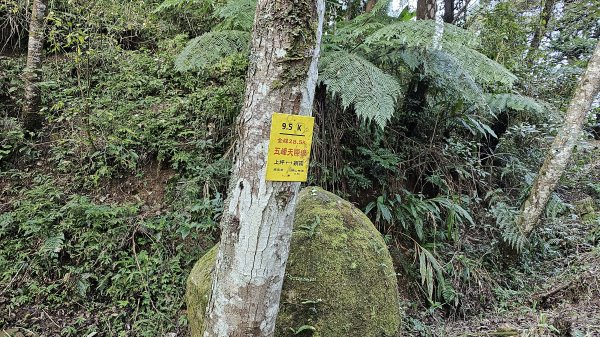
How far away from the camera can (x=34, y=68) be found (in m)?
3.95

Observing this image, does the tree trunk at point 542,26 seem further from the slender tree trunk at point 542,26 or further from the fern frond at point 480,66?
the fern frond at point 480,66

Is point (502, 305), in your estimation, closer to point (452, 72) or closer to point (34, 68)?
point (452, 72)

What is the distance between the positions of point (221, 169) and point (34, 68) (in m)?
2.44

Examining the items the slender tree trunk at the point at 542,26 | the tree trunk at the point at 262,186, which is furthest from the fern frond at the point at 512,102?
the tree trunk at the point at 262,186

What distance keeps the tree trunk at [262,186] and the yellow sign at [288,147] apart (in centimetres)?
3

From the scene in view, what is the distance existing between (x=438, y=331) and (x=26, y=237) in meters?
3.59

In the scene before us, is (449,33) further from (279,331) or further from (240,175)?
(279,331)

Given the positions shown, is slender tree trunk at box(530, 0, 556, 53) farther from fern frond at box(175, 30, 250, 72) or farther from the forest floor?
fern frond at box(175, 30, 250, 72)

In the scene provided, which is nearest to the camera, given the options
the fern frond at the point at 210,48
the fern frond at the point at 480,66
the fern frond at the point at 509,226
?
the fern frond at the point at 480,66

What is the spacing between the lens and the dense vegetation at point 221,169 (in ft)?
9.50

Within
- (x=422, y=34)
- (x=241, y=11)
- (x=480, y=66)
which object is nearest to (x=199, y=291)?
(x=241, y=11)

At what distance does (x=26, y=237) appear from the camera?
304 cm

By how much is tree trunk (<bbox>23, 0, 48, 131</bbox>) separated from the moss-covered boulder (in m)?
2.96

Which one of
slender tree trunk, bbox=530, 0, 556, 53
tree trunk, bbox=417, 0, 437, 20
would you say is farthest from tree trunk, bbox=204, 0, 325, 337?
slender tree trunk, bbox=530, 0, 556, 53
